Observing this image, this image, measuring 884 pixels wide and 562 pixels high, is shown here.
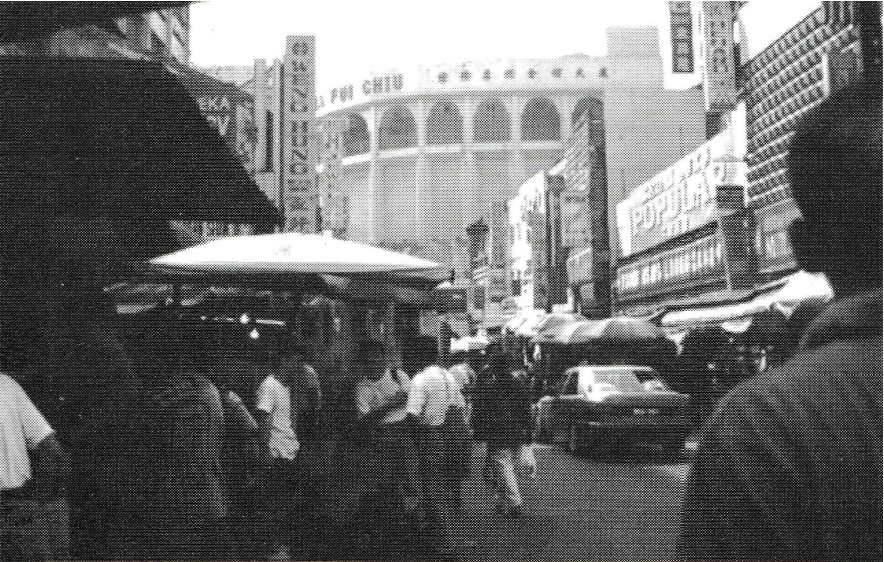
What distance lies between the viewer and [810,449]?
1.30m

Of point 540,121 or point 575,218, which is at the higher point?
point 540,121

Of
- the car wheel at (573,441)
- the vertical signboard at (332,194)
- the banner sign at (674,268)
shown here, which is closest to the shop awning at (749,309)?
the banner sign at (674,268)

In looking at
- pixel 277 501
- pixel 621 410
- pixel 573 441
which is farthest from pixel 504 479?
pixel 573 441

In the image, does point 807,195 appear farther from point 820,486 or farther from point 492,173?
point 492,173

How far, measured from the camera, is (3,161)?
4.80m

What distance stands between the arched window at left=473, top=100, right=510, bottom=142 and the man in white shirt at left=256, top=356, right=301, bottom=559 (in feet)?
142

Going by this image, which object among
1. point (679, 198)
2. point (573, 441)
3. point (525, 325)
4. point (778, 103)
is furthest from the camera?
point (525, 325)

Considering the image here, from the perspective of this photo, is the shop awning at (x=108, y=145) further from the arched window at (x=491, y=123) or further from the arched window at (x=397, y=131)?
the arched window at (x=397, y=131)

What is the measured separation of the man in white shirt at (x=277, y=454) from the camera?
5178 millimetres

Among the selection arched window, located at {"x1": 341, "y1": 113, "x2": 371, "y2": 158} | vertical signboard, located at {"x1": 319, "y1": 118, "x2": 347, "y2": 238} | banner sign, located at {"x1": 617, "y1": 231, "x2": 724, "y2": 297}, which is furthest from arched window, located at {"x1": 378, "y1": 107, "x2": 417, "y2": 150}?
vertical signboard, located at {"x1": 319, "y1": 118, "x2": 347, "y2": 238}

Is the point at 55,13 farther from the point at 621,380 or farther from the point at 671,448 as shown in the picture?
the point at 621,380

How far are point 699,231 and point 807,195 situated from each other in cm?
1801

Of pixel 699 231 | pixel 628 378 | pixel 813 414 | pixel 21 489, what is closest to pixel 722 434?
pixel 813 414

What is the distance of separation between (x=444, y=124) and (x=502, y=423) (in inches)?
1633
